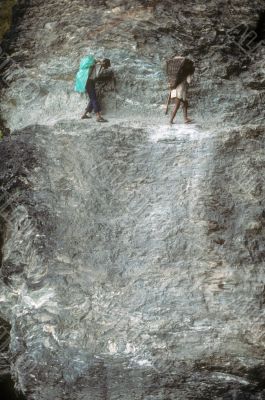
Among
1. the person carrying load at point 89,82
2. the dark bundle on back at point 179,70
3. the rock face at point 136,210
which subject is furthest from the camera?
the person carrying load at point 89,82

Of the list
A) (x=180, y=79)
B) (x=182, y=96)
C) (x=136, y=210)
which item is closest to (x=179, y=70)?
(x=180, y=79)

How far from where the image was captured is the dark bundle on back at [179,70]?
6395 mm

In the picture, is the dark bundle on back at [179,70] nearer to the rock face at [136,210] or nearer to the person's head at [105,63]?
the rock face at [136,210]

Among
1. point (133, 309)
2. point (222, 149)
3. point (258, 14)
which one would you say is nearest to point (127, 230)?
point (133, 309)

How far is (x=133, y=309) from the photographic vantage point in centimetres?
505

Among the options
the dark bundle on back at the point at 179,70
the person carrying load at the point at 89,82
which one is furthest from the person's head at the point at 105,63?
the dark bundle on back at the point at 179,70

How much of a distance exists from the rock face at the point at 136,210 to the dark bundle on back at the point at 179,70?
19.5 inches

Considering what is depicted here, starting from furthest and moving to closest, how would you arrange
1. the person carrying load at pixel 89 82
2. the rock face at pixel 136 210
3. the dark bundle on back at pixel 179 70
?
the person carrying load at pixel 89 82 < the dark bundle on back at pixel 179 70 < the rock face at pixel 136 210

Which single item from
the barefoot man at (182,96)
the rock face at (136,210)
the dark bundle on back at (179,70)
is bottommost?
the rock face at (136,210)

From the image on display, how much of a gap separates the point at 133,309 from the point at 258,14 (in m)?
4.95

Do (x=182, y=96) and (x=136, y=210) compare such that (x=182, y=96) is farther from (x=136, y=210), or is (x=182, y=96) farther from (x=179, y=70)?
(x=136, y=210)

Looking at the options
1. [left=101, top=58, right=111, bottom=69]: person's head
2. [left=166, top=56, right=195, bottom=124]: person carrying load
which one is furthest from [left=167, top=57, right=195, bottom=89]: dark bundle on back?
[left=101, top=58, right=111, bottom=69]: person's head

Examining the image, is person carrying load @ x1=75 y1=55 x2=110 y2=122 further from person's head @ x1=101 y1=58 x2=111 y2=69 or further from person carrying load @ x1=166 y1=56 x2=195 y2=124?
person carrying load @ x1=166 y1=56 x2=195 y2=124

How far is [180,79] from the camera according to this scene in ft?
21.1
